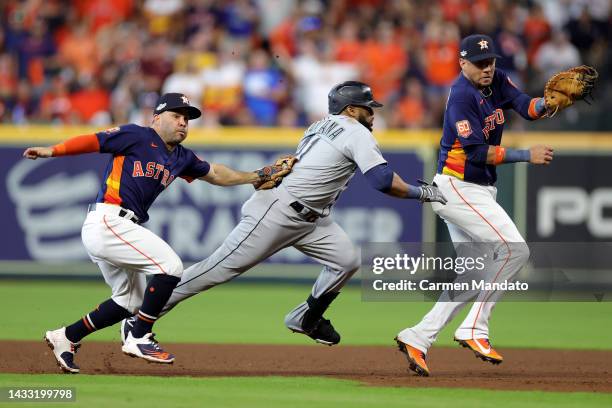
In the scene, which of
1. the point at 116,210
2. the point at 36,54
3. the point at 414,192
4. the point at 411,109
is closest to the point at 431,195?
the point at 414,192

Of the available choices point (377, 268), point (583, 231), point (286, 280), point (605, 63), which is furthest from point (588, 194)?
point (377, 268)

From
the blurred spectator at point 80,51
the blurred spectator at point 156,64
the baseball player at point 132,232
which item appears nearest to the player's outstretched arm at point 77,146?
the baseball player at point 132,232

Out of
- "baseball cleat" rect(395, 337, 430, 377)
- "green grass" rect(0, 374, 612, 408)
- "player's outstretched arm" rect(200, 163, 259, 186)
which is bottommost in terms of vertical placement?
"baseball cleat" rect(395, 337, 430, 377)

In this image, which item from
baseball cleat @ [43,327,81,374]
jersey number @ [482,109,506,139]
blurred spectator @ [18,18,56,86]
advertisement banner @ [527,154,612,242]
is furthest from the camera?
blurred spectator @ [18,18,56,86]

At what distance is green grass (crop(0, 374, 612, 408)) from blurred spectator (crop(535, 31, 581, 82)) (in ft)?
29.1

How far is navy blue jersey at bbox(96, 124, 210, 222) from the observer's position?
7207 mm

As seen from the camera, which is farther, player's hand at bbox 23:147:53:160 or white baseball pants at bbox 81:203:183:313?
white baseball pants at bbox 81:203:183:313

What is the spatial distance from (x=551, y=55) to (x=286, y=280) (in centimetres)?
493

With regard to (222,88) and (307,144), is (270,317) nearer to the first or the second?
(307,144)

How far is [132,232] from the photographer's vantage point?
716 cm

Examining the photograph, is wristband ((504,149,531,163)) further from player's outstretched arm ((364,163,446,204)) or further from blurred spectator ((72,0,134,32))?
blurred spectator ((72,0,134,32))

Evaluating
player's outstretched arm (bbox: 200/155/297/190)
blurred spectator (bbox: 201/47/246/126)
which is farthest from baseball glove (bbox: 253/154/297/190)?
blurred spectator (bbox: 201/47/246/126)

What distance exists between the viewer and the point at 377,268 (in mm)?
8758

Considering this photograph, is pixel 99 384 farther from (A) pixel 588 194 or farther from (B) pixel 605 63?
(B) pixel 605 63
